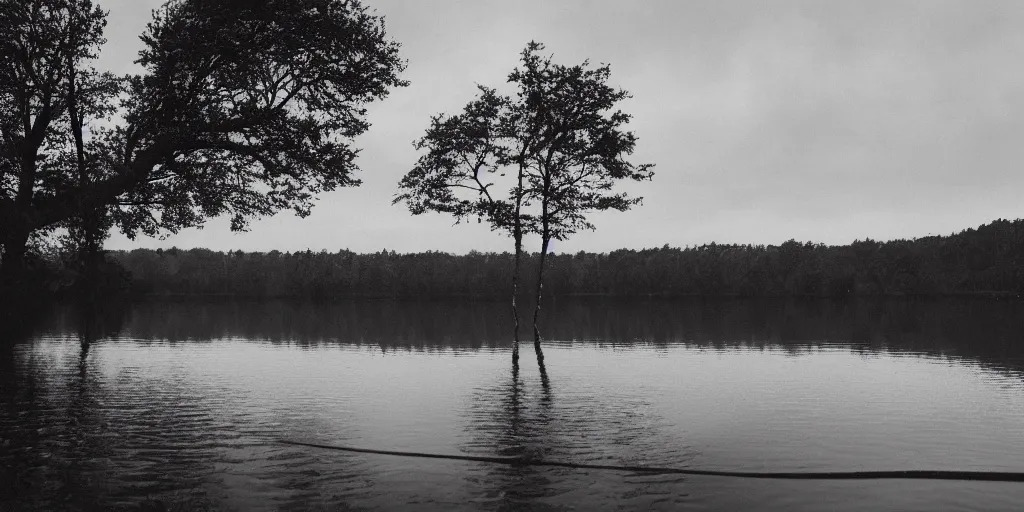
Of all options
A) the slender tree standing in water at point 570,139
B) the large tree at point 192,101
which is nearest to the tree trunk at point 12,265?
the large tree at point 192,101

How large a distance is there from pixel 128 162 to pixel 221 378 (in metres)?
16.8

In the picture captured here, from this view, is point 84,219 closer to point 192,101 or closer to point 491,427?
point 192,101

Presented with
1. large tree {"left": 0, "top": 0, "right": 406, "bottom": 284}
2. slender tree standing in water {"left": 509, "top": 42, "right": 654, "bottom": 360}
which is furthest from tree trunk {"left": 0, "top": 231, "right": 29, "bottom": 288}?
slender tree standing in water {"left": 509, "top": 42, "right": 654, "bottom": 360}

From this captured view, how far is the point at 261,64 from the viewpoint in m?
30.9

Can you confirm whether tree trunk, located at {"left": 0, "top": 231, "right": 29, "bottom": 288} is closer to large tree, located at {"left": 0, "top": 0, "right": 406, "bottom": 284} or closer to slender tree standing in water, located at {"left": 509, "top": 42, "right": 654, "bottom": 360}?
large tree, located at {"left": 0, "top": 0, "right": 406, "bottom": 284}

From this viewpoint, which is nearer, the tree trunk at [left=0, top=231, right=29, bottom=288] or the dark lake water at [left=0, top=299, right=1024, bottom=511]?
the dark lake water at [left=0, top=299, right=1024, bottom=511]

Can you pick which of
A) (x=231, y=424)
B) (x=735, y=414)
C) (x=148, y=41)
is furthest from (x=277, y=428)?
(x=735, y=414)

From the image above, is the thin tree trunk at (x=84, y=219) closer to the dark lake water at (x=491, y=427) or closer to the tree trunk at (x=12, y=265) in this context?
the tree trunk at (x=12, y=265)

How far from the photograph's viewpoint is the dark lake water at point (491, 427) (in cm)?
1845

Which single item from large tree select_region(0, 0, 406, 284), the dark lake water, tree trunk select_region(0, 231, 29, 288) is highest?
large tree select_region(0, 0, 406, 284)

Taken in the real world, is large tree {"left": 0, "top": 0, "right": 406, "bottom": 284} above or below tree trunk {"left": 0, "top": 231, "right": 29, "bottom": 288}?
above

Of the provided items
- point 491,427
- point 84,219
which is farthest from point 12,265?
point 491,427

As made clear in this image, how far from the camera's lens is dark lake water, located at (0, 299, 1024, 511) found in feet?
60.5

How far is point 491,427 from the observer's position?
93.8ft
